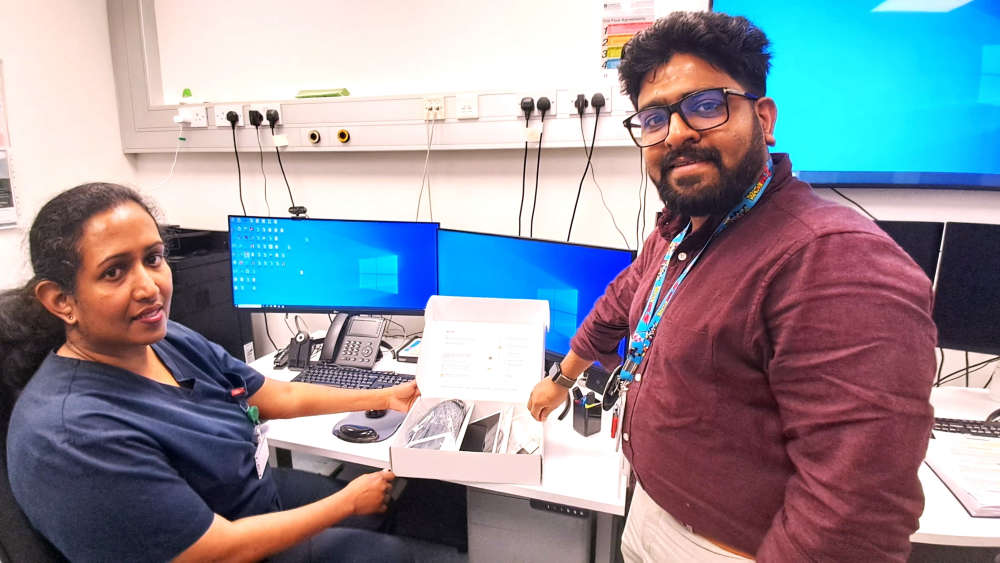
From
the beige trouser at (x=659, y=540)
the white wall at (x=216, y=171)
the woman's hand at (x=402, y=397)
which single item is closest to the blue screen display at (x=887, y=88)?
the white wall at (x=216, y=171)

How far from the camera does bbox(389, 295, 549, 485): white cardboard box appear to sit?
52.3 inches

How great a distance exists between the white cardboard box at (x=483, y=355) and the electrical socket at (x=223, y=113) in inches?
52.9

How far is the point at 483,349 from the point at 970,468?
1119 millimetres

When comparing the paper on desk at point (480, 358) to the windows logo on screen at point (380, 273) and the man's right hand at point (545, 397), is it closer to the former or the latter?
the man's right hand at point (545, 397)

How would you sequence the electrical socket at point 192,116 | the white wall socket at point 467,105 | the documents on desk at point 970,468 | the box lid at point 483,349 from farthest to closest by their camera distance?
1. the electrical socket at point 192,116
2. the white wall socket at point 467,105
3. the box lid at point 483,349
4. the documents on desk at point 970,468

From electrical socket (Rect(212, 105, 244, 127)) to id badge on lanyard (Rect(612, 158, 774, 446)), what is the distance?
189 cm

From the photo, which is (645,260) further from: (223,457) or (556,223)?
(223,457)

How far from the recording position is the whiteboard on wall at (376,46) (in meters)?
1.74

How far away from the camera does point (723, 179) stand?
78 centimetres

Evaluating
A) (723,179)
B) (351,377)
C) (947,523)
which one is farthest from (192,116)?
(947,523)

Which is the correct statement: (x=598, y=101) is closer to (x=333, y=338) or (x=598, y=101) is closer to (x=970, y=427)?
(x=333, y=338)

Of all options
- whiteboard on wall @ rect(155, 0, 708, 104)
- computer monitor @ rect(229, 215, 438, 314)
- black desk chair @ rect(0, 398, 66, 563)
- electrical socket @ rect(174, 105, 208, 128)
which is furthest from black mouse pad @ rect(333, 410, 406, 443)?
electrical socket @ rect(174, 105, 208, 128)

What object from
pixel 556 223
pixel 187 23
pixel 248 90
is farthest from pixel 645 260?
pixel 187 23

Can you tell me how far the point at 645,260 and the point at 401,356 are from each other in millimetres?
1022
